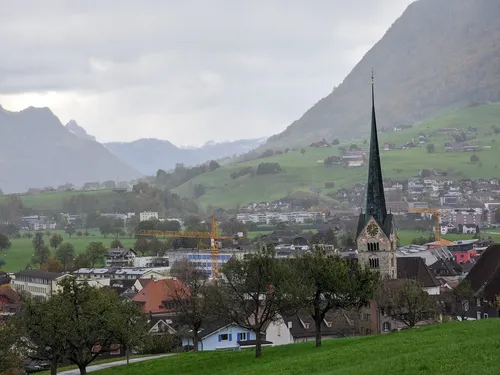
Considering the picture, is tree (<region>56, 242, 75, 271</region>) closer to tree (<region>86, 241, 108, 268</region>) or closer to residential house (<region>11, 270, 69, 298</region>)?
tree (<region>86, 241, 108, 268</region>)

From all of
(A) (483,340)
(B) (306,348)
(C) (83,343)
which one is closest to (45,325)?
(C) (83,343)

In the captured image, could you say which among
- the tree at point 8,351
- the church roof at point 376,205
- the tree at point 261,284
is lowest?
the tree at point 8,351

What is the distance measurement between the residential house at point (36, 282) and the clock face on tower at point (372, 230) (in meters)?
62.3

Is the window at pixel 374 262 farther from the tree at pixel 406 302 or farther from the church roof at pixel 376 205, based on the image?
the tree at pixel 406 302

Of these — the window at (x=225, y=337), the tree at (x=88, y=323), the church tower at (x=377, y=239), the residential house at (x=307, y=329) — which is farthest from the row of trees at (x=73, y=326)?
the church tower at (x=377, y=239)

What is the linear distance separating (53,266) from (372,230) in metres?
91.0

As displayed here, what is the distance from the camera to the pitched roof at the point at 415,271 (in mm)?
103875

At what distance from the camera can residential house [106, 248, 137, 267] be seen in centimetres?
18039

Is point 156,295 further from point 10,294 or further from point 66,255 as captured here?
point 66,255

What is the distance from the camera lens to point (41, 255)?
188 meters

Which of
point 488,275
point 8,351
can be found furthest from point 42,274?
point 8,351

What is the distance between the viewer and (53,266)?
560 feet

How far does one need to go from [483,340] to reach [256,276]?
63.1 ft

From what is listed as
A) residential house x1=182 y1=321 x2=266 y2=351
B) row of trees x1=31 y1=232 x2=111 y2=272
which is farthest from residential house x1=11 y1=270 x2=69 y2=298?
residential house x1=182 y1=321 x2=266 y2=351
